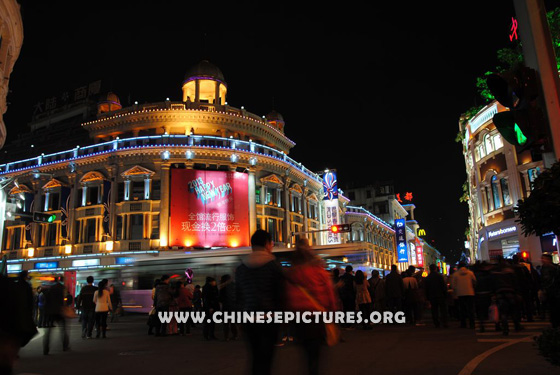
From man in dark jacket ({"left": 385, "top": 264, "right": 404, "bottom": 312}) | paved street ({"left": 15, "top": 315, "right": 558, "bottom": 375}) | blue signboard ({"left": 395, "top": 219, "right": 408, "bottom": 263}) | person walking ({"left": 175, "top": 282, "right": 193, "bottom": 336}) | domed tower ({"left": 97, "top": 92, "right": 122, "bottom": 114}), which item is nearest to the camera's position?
paved street ({"left": 15, "top": 315, "right": 558, "bottom": 375})

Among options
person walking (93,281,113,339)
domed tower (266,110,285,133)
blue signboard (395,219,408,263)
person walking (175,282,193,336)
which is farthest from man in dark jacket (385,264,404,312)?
blue signboard (395,219,408,263)

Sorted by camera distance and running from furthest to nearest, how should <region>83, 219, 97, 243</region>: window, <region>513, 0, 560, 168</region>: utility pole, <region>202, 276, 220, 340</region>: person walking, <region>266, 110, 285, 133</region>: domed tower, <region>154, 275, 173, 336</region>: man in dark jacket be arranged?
<region>266, 110, 285, 133</region>: domed tower, <region>83, 219, 97, 243</region>: window, <region>154, 275, 173, 336</region>: man in dark jacket, <region>202, 276, 220, 340</region>: person walking, <region>513, 0, 560, 168</region>: utility pole

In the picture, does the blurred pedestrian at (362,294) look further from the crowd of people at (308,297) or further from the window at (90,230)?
the window at (90,230)

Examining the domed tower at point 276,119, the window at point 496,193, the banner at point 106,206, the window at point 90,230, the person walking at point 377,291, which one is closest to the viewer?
the person walking at point 377,291

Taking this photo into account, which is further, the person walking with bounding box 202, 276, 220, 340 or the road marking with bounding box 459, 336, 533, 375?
the person walking with bounding box 202, 276, 220, 340

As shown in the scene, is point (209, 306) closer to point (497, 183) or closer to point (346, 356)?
point (346, 356)

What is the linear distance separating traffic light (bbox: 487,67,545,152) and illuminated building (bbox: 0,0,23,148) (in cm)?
2276

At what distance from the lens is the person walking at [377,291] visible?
15.6 meters

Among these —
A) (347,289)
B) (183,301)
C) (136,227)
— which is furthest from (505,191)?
(136,227)

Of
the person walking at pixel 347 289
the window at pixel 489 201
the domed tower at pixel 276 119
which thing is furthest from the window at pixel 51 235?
the window at pixel 489 201

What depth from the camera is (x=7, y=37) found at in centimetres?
2144

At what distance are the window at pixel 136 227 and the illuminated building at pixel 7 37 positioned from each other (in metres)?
14.6

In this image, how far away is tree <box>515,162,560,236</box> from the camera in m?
4.48

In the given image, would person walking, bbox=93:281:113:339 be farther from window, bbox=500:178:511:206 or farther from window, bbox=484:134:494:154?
window, bbox=484:134:494:154
